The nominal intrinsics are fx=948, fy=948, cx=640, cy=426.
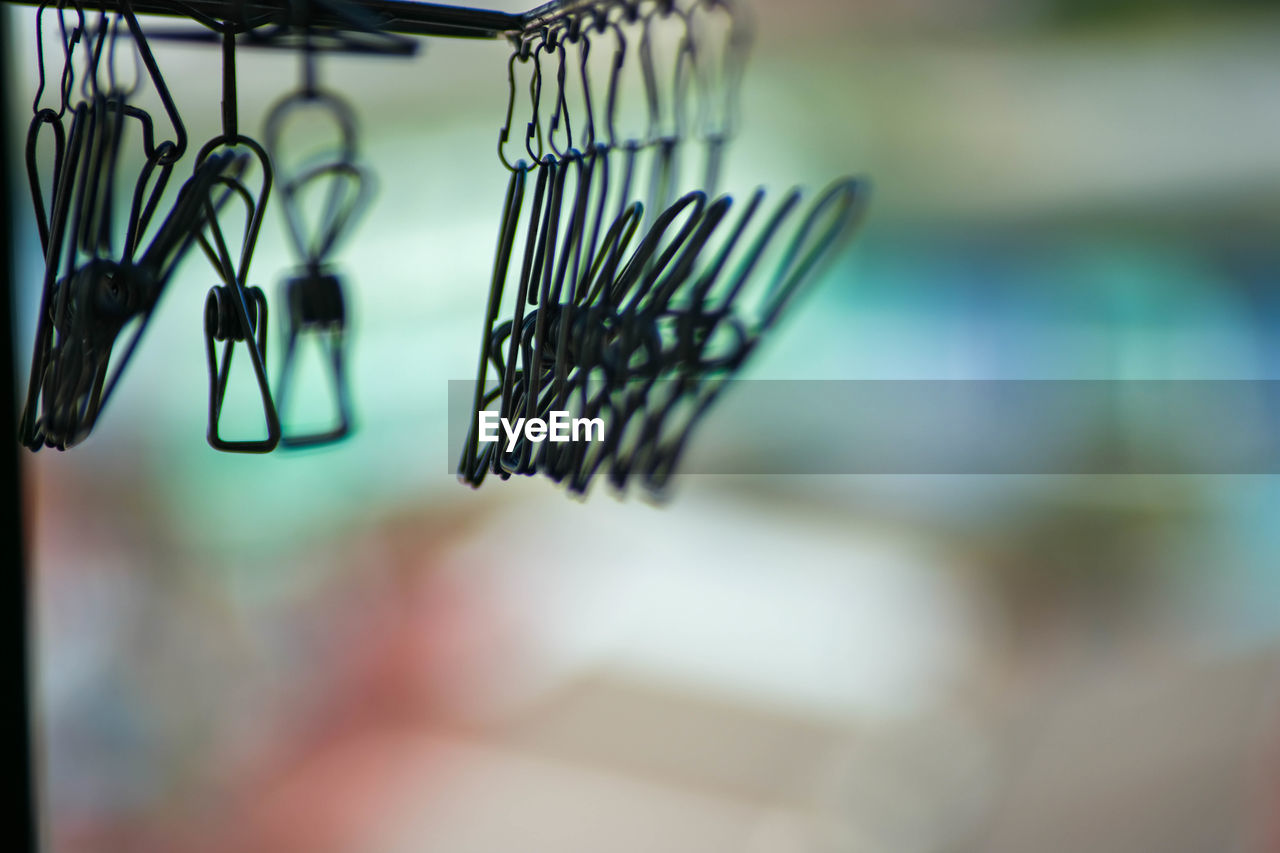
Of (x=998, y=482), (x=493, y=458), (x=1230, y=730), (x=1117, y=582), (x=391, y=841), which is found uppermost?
(x=493, y=458)

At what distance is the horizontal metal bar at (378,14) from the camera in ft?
1.36

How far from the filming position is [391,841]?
145 centimetres

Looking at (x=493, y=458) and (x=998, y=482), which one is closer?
(x=493, y=458)

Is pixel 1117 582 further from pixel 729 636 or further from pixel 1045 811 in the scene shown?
pixel 729 636

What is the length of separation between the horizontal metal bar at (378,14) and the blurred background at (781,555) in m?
0.83

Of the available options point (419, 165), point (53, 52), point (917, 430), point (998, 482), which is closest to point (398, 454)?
point (419, 165)

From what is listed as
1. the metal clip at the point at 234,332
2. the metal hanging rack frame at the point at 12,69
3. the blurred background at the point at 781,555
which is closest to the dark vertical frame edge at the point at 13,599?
the metal hanging rack frame at the point at 12,69

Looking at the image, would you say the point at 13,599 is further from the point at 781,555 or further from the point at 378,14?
the point at 781,555

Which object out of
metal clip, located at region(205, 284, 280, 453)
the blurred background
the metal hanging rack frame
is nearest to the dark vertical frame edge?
the metal hanging rack frame

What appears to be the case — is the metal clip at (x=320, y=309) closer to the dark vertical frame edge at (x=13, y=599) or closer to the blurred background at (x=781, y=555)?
the dark vertical frame edge at (x=13, y=599)

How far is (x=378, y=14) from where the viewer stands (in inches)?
17.6

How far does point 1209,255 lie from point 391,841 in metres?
1.44

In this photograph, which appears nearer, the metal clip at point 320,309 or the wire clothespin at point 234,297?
the wire clothespin at point 234,297

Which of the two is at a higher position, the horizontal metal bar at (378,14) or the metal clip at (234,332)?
the horizontal metal bar at (378,14)
